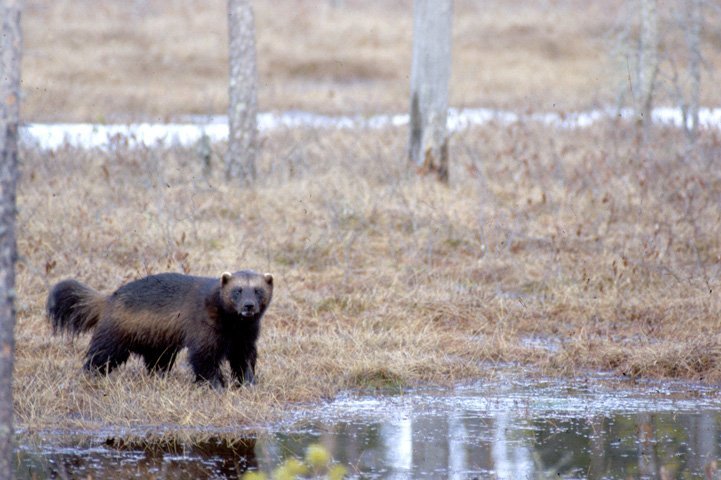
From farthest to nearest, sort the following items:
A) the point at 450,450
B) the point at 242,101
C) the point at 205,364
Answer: the point at 242,101
the point at 205,364
the point at 450,450

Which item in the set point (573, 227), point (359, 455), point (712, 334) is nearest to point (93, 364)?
point (359, 455)

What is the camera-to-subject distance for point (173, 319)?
21.5 ft

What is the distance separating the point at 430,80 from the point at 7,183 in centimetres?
921

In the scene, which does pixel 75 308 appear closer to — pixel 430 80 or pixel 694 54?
pixel 430 80

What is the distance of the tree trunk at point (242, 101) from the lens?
12.1 meters

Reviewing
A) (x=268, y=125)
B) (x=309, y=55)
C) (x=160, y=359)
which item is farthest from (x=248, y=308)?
(x=309, y=55)

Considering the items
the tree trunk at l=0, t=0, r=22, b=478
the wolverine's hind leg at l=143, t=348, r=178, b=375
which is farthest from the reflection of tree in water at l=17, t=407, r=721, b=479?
the wolverine's hind leg at l=143, t=348, r=178, b=375

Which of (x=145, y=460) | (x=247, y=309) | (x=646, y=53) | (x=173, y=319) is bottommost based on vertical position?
(x=145, y=460)

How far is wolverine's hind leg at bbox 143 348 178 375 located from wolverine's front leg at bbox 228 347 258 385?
45cm

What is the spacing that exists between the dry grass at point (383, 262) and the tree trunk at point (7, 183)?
1639mm

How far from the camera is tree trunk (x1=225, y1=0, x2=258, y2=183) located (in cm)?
1211

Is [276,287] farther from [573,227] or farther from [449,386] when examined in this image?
[573,227]

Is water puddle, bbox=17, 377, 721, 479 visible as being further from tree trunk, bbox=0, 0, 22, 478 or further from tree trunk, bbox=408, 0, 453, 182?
tree trunk, bbox=408, 0, 453, 182

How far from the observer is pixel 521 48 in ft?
106
